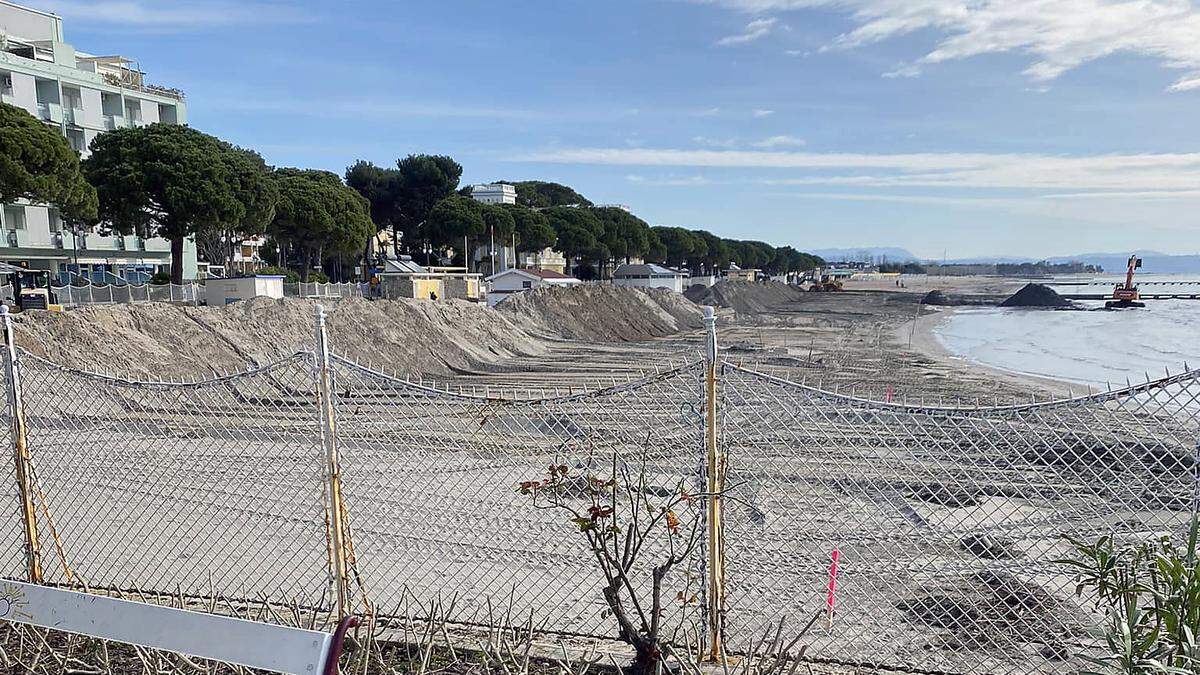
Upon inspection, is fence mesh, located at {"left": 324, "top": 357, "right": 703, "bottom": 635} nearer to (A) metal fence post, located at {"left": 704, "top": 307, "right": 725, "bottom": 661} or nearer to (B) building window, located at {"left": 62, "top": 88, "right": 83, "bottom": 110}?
(A) metal fence post, located at {"left": 704, "top": 307, "right": 725, "bottom": 661}

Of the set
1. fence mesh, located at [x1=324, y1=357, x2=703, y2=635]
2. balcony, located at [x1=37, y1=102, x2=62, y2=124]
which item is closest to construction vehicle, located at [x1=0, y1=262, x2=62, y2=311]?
balcony, located at [x1=37, y1=102, x2=62, y2=124]

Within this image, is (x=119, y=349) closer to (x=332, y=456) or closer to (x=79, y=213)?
(x=79, y=213)

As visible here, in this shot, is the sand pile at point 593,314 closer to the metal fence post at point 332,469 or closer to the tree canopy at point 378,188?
the tree canopy at point 378,188

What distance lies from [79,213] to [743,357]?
26661 millimetres

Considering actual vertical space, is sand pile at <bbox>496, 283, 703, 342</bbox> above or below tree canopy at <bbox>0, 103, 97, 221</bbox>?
below

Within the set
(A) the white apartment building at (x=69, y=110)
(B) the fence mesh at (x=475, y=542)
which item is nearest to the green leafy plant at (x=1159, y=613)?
(B) the fence mesh at (x=475, y=542)

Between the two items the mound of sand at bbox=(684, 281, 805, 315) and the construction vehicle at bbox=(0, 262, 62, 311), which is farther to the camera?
the mound of sand at bbox=(684, 281, 805, 315)

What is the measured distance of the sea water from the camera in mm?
32688

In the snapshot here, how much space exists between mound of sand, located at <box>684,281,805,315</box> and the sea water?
17498 millimetres

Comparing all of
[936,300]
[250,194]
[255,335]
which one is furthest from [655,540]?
[936,300]

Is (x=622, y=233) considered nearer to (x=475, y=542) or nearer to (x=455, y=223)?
(x=455, y=223)

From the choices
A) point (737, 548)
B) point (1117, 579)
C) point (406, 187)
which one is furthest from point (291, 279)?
point (1117, 579)

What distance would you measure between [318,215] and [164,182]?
11.5 m

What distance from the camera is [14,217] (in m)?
42.2
